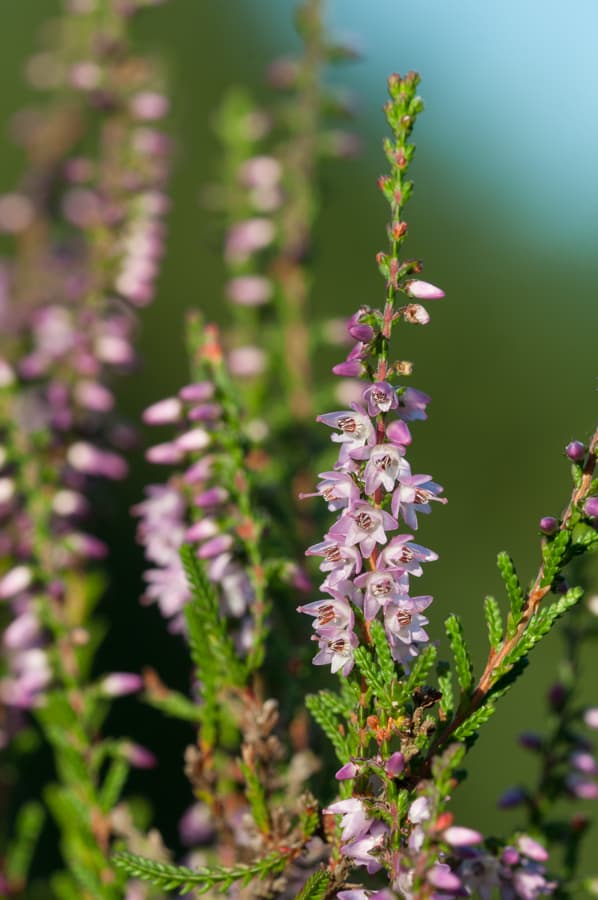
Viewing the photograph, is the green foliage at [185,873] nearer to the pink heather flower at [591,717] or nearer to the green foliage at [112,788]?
the green foliage at [112,788]

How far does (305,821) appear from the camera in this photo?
32.9 inches

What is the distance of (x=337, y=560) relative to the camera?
75 centimetres

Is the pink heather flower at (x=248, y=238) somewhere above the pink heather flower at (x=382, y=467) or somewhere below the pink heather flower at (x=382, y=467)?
above

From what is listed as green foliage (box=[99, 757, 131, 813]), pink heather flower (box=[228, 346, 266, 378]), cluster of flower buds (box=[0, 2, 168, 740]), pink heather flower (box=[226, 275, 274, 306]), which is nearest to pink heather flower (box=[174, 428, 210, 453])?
cluster of flower buds (box=[0, 2, 168, 740])

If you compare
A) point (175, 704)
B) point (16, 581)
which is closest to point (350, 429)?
point (175, 704)

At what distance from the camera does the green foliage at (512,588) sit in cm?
78

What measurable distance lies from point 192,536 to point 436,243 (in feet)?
20.4

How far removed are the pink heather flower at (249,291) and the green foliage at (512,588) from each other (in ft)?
3.80

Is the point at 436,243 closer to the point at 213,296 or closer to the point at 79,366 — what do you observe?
the point at 213,296

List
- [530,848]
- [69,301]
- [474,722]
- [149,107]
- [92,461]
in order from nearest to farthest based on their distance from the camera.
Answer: [474,722] → [530,848] → [92,461] → [69,301] → [149,107]

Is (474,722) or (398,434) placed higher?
(398,434)

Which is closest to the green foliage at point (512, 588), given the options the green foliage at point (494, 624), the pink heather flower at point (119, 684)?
the green foliage at point (494, 624)

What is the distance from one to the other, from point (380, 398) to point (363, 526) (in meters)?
0.10

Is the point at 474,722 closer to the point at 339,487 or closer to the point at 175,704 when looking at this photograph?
the point at 339,487
